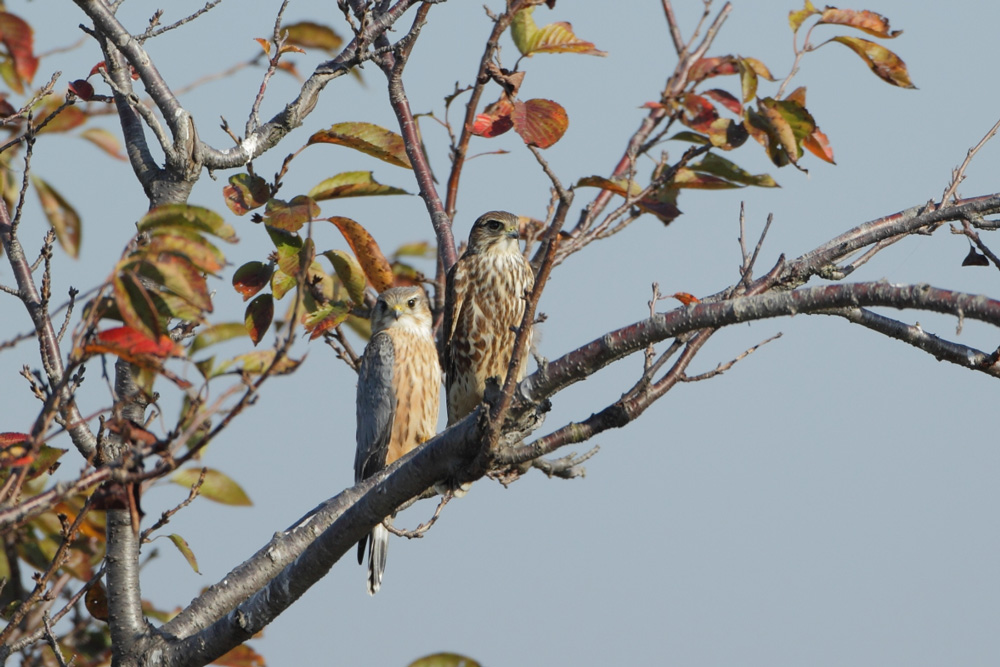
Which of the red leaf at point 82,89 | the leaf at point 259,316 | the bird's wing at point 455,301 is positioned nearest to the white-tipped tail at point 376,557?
the bird's wing at point 455,301

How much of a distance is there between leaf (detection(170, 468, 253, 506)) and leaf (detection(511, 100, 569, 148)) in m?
1.62

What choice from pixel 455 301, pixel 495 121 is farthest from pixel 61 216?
pixel 455 301

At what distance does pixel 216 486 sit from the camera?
3732mm

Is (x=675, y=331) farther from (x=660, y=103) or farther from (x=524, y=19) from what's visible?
(x=524, y=19)

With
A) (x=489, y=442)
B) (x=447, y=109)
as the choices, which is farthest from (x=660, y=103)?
(x=489, y=442)

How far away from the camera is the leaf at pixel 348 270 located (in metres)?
4.12

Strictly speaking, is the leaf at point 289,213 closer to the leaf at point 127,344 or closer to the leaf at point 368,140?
the leaf at point 368,140

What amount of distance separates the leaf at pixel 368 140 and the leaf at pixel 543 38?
615 mm

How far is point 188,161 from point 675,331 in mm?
2023

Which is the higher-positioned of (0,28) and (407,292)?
(407,292)

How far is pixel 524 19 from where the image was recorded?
13.1 feet

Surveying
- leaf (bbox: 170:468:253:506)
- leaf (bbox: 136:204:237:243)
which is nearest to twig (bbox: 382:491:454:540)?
leaf (bbox: 170:468:253:506)

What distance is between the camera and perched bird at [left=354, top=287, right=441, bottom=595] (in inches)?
258

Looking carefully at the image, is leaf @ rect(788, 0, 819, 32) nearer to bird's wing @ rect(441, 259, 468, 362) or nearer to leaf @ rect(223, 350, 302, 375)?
leaf @ rect(223, 350, 302, 375)
